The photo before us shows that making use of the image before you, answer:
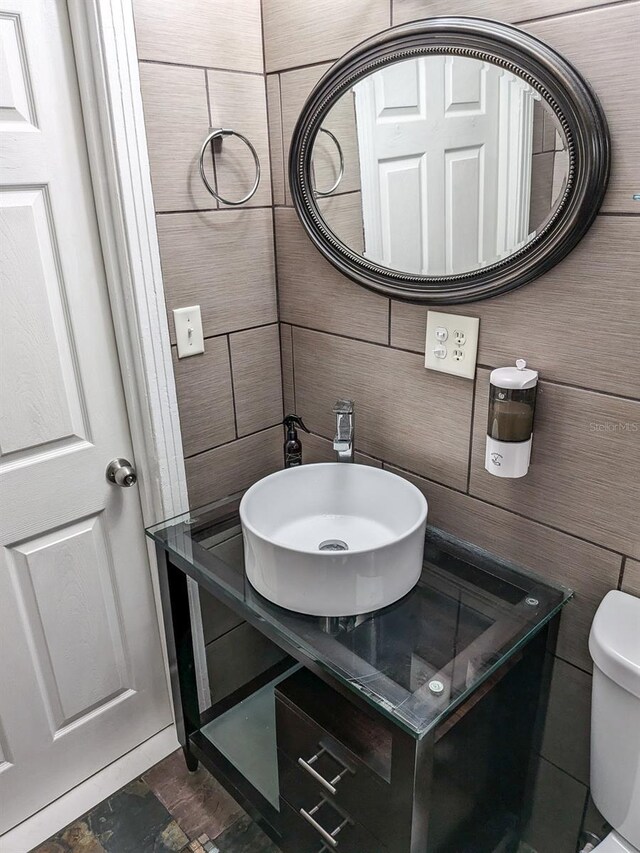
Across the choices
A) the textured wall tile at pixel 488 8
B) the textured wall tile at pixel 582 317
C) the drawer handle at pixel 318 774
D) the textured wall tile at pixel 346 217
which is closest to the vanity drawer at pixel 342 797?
the drawer handle at pixel 318 774

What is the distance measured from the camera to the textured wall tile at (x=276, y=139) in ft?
4.66

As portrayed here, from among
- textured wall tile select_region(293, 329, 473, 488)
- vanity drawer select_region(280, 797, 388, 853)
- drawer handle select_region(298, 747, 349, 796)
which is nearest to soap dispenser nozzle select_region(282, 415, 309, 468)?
textured wall tile select_region(293, 329, 473, 488)

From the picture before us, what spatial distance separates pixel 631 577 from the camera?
1111 millimetres

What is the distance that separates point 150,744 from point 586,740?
45.6 inches

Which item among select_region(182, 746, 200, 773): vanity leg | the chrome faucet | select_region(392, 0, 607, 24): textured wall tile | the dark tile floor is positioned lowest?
the dark tile floor

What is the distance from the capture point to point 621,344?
1022 mm

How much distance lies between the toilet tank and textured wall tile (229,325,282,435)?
3.05 ft

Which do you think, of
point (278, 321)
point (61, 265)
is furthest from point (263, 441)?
point (61, 265)

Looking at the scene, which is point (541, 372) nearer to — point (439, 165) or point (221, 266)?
point (439, 165)

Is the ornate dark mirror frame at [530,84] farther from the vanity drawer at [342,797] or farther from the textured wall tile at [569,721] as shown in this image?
the vanity drawer at [342,797]

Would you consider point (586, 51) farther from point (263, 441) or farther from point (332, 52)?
point (263, 441)

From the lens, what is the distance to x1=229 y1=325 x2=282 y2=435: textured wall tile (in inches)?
62.0

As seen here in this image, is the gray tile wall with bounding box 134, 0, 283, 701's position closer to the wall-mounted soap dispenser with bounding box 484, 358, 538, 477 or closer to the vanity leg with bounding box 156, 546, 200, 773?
the vanity leg with bounding box 156, 546, 200, 773

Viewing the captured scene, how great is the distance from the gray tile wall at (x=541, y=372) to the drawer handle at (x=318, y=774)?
47cm
